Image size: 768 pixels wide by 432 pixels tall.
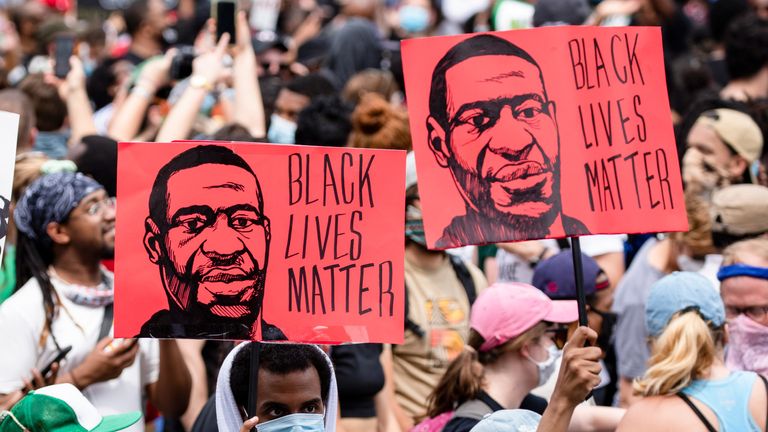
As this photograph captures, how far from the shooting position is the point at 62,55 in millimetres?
7621

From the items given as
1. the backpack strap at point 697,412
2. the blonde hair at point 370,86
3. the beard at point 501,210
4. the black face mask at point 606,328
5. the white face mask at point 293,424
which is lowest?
the backpack strap at point 697,412

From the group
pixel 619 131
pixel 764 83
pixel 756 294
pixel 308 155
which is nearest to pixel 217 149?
pixel 308 155

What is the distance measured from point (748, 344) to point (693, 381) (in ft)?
2.15

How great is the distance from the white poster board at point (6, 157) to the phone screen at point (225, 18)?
3.42 meters

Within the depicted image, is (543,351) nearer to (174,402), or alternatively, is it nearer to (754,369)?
(754,369)

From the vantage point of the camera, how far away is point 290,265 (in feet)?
11.8

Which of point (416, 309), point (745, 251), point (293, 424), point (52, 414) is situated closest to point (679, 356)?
point (745, 251)

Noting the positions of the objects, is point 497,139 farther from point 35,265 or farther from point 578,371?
point 35,265

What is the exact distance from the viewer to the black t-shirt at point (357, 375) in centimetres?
501

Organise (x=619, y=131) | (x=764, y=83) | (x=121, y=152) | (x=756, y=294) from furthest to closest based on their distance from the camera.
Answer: (x=764, y=83) < (x=756, y=294) < (x=619, y=131) < (x=121, y=152)

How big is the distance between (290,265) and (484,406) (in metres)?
1.18

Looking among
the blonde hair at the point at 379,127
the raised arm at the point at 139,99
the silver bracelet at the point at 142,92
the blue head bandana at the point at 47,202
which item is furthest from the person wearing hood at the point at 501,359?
the silver bracelet at the point at 142,92

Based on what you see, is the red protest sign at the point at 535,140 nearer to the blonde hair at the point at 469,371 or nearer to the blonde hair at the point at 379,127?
the blonde hair at the point at 469,371

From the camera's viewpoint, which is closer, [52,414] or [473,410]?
[52,414]
